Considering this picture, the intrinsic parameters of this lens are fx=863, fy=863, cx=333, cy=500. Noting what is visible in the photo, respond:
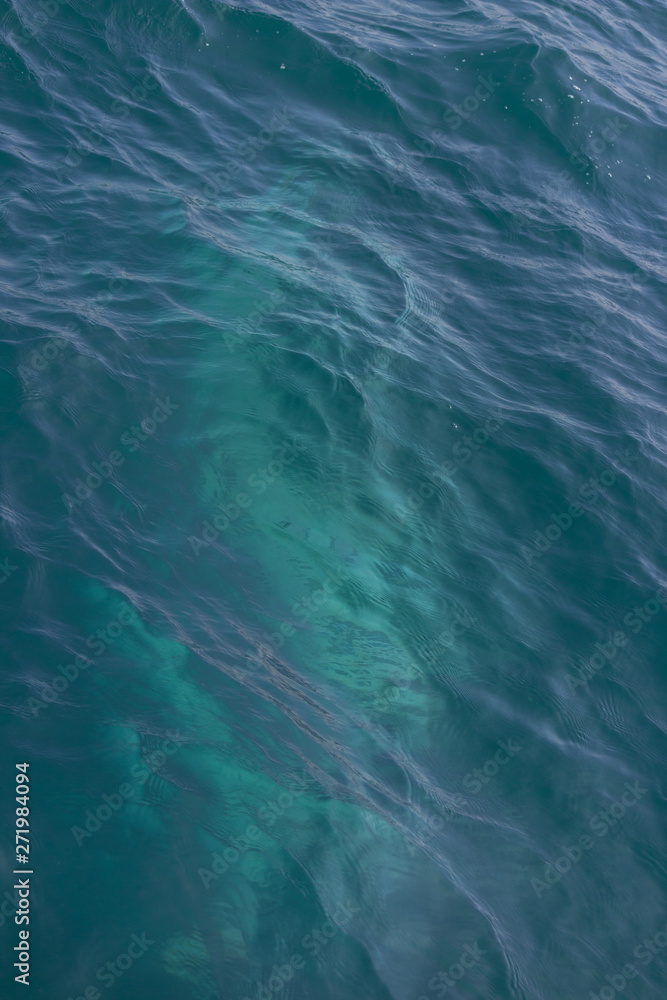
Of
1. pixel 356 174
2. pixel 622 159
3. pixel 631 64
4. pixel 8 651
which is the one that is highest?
pixel 631 64

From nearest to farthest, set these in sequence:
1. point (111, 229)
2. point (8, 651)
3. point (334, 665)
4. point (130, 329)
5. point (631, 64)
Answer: point (8, 651) → point (334, 665) → point (130, 329) → point (111, 229) → point (631, 64)

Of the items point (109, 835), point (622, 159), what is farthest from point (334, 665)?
point (622, 159)

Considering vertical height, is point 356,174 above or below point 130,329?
above

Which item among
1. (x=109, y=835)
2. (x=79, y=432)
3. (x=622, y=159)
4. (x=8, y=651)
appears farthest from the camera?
(x=622, y=159)

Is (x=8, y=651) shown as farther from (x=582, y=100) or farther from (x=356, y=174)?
(x=582, y=100)

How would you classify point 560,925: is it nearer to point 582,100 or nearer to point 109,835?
point 109,835

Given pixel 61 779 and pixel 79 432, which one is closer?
pixel 61 779

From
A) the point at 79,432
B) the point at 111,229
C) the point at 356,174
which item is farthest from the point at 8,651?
the point at 356,174
